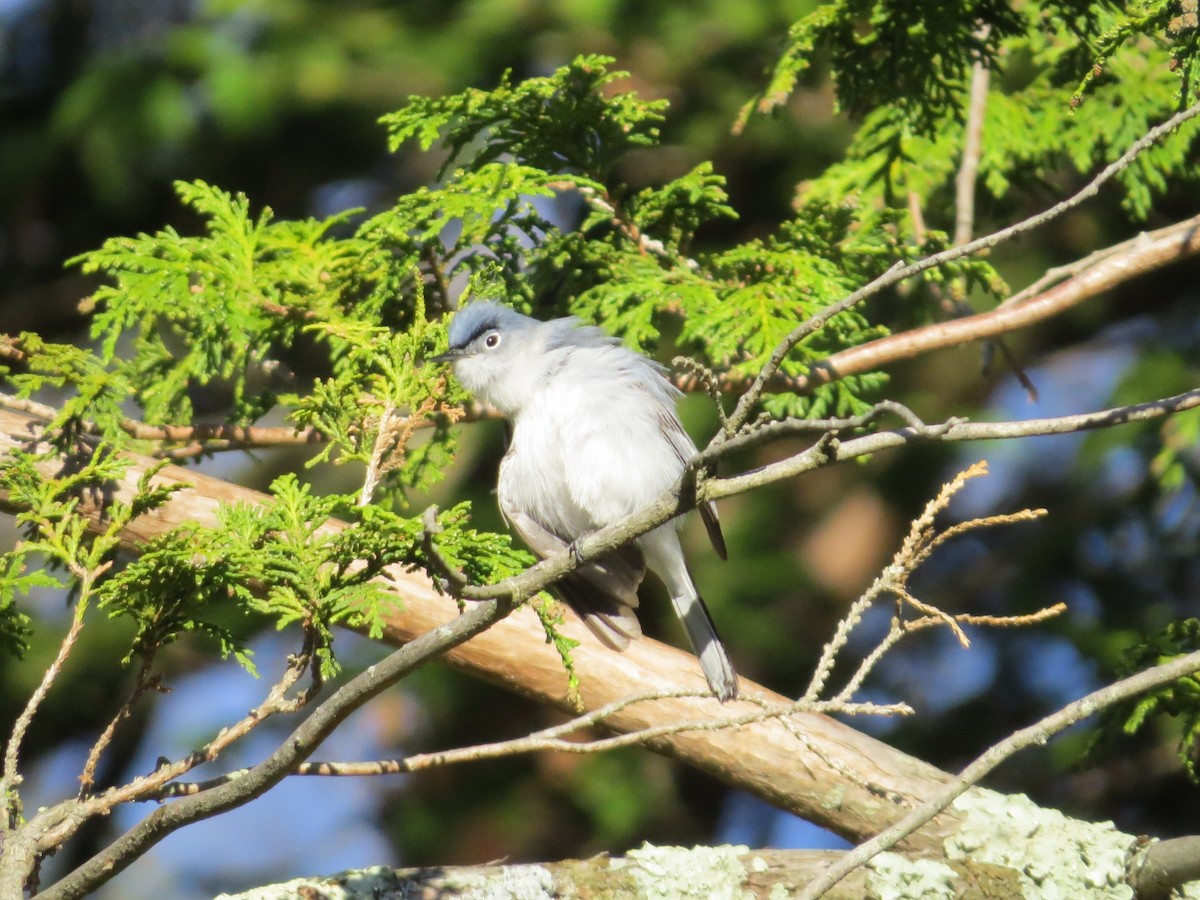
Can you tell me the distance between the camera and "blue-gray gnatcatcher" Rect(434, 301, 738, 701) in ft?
10.9

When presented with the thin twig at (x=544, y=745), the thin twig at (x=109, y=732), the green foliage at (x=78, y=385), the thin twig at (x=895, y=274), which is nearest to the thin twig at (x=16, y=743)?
the thin twig at (x=109, y=732)

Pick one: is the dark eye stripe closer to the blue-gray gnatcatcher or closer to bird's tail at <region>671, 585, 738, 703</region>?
the blue-gray gnatcatcher

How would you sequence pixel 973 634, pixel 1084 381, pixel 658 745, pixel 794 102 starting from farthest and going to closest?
1. pixel 1084 381
2. pixel 794 102
3. pixel 973 634
4. pixel 658 745

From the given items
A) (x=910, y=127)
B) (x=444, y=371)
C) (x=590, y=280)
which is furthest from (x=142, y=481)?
(x=910, y=127)

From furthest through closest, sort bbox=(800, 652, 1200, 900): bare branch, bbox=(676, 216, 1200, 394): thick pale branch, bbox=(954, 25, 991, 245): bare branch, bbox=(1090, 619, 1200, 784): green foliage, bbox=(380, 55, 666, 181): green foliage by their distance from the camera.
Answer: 1. bbox=(954, 25, 991, 245): bare branch
2. bbox=(676, 216, 1200, 394): thick pale branch
3. bbox=(380, 55, 666, 181): green foliage
4. bbox=(1090, 619, 1200, 784): green foliage
5. bbox=(800, 652, 1200, 900): bare branch

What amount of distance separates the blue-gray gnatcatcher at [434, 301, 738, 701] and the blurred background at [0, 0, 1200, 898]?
1042mm

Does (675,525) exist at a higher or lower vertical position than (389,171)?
lower

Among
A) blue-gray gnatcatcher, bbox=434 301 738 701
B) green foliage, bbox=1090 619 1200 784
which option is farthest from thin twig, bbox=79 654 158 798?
green foliage, bbox=1090 619 1200 784

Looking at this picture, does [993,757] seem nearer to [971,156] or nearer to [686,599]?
[686,599]

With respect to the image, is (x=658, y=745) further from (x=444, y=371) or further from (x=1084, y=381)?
(x=1084, y=381)

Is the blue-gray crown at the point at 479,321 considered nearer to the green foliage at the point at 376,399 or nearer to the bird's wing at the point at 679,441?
the bird's wing at the point at 679,441

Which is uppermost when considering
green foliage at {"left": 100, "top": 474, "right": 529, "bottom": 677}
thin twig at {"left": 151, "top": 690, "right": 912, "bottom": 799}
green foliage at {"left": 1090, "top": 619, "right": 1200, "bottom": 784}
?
green foliage at {"left": 100, "top": 474, "right": 529, "bottom": 677}

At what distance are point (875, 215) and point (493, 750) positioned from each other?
1.92 meters

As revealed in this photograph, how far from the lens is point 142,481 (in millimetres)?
2199
